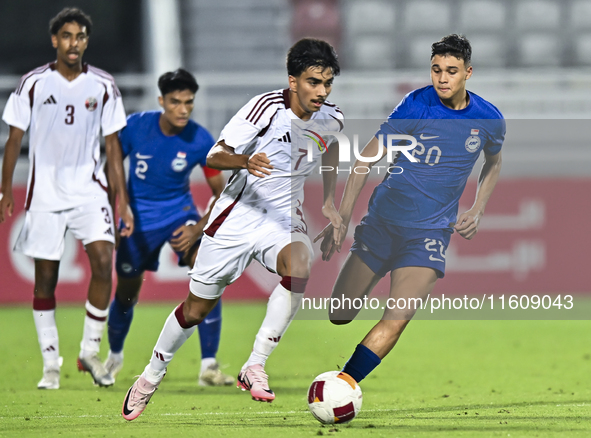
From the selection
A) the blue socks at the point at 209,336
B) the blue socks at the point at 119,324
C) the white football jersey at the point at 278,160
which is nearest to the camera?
the white football jersey at the point at 278,160

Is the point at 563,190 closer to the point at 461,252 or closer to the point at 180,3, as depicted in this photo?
the point at 461,252

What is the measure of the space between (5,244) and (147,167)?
4.03 metres

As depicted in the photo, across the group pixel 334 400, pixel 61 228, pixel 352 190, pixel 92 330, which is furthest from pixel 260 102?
pixel 92 330

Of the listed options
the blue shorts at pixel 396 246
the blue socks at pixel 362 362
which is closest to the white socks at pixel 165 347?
the blue socks at pixel 362 362

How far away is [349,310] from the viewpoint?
15.4 feet

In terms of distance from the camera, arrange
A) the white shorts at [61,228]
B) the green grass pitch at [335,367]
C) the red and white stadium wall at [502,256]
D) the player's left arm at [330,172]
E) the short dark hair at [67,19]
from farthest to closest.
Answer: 1. the red and white stadium wall at [502,256]
2. the white shorts at [61,228]
3. the short dark hair at [67,19]
4. the player's left arm at [330,172]
5. the green grass pitch at [335,367]

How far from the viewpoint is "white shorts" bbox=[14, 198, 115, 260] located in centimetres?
579

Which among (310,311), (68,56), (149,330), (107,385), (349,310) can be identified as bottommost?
(149,330)

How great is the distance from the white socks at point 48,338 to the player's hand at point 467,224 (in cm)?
283

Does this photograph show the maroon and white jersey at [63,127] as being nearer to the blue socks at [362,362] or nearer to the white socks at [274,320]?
the white socks at [274,320]

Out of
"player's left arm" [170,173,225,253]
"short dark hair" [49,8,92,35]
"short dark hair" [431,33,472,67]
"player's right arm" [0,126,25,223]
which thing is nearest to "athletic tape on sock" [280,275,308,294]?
"short dark hair" [431,33,472,67]

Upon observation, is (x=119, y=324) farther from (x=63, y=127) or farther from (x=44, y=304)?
(x=63, y=127)

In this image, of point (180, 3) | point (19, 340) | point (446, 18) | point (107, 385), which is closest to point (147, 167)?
point (107, 385)

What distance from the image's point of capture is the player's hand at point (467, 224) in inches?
176
